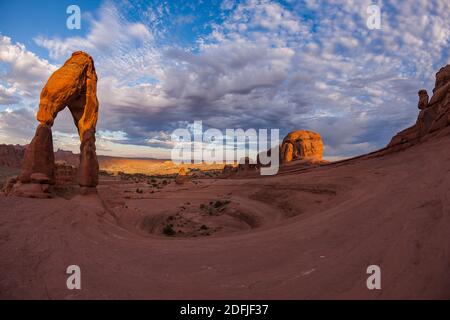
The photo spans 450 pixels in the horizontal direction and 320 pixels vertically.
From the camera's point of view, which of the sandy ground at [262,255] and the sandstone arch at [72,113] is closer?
the sandy ground at [262,255]

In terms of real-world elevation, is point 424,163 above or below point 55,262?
above

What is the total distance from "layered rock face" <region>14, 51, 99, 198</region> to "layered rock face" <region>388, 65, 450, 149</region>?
19.3 m

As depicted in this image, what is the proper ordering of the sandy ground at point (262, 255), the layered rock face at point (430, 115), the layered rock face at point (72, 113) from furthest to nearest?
the layered rock face at point (430, 115) → the layered rock face at point (72, 113) → the sandy ground at point (262, 255)

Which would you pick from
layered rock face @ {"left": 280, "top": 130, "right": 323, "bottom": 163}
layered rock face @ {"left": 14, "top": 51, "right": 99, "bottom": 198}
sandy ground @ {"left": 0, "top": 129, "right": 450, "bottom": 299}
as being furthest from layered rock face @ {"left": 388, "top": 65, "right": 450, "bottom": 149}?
layered rock face @ {"left": 280, "top": 130, "right": 323, "bottom": 163}

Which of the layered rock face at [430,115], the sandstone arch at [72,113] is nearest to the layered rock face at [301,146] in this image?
the layered rock face at [430,115]

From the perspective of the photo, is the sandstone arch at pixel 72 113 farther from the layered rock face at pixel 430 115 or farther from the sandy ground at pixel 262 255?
the layered rock face at pixel 430 115

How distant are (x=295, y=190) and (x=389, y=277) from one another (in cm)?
1648

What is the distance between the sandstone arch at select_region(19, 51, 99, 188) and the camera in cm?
1252

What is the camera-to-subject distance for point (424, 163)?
1030 centimetres

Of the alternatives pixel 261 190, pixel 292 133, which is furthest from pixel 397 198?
pixel 292 133

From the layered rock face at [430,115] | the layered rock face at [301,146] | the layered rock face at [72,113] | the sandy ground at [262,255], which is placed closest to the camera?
the sandy ground at [262,255]

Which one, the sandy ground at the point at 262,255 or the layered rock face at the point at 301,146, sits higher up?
the layered rock face at the point at 301,146

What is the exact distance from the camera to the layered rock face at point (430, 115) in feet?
45.6

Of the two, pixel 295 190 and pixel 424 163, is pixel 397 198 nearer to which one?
pixel 424 163
